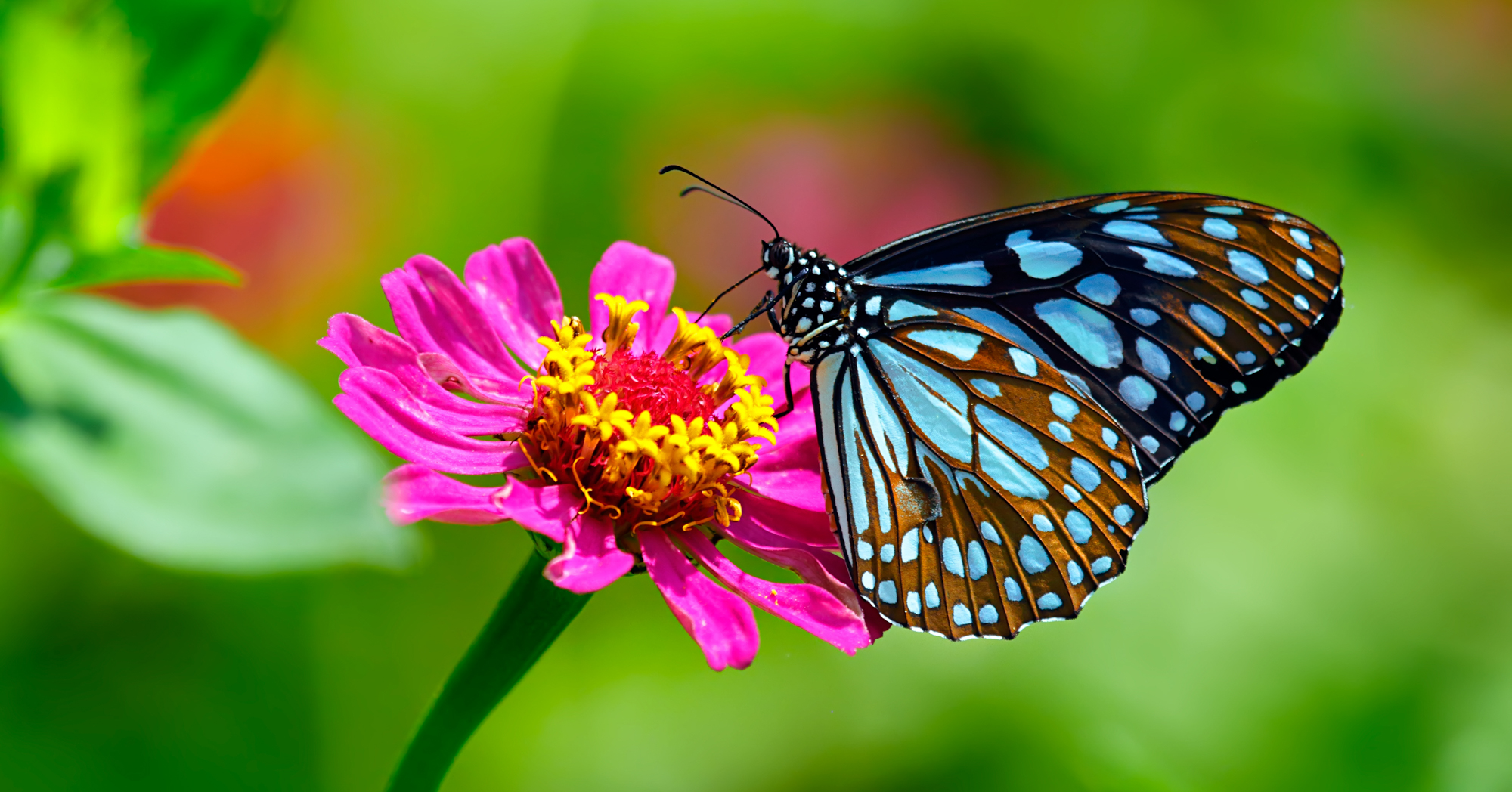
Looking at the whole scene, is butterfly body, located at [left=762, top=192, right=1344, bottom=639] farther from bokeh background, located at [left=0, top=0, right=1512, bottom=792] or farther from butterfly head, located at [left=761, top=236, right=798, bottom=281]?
bokeh background, located at [left=0, top=0, right=1512, bottom=792]

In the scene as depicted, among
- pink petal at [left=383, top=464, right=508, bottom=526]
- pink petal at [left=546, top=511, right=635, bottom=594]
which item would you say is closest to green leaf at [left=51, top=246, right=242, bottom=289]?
pink petal at [left=383, top=464, right=508, bottom=526]

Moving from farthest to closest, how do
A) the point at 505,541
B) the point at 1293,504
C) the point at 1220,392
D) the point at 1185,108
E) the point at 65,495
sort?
1. the point at 1185,108
2. the point at 1293,504
3. the point at 505,541
4. the point at 1220,392
5. the point at 65,495

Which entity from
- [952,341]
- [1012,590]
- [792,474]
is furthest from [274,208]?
[1012,590]

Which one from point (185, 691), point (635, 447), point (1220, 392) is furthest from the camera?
point (185, 691)

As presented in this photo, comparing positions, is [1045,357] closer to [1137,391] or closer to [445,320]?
[1137,391]

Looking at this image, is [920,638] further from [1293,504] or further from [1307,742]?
[1293,504]

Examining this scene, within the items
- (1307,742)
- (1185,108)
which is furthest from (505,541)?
(1185,108)
